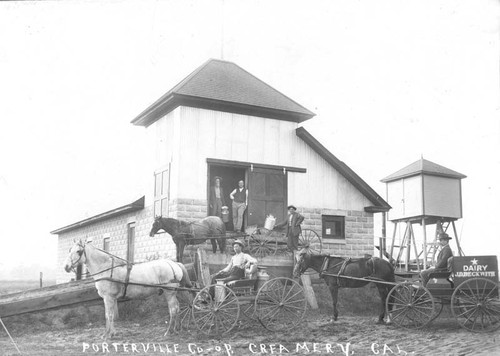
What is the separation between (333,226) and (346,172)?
6.01 feet

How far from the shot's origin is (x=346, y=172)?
20.2 m

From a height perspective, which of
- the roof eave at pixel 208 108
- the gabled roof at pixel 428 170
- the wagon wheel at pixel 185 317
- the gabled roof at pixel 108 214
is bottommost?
the wagon wheel at pixel 185 317

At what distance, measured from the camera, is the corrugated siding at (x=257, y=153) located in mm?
18094

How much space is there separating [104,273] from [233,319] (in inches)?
120

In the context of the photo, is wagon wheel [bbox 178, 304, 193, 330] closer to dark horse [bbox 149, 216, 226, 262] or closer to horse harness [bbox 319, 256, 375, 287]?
dark horse [bbox 149, 216, 226, 262]

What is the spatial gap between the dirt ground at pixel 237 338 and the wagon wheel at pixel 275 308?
0.81ft

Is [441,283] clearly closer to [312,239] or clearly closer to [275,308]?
[275,308]

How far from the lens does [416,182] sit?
72.3 ft

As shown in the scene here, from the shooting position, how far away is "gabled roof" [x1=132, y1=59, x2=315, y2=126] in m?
18.3

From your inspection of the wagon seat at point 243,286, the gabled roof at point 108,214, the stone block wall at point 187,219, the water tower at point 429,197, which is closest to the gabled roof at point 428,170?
the water tower at point 429,197

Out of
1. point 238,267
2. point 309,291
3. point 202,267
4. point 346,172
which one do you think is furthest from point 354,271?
point 346,172

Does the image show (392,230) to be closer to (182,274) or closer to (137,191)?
(137,191)

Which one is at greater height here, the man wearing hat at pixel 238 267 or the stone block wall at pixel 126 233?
the stone block wall at pixel 126 233

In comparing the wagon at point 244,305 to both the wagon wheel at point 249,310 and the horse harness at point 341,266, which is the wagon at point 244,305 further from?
the horse harness at point 341,266
